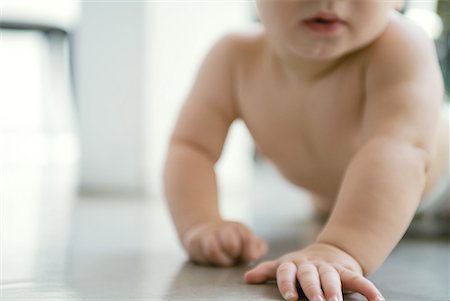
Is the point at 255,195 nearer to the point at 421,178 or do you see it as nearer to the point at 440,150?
the point at 440,150

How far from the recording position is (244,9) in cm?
182

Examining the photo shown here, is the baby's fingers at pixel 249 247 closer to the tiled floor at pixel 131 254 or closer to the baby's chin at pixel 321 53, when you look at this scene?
the tiled floor at pixel 131 254

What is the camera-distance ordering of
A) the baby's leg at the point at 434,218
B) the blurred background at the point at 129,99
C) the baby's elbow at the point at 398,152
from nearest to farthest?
the baby's elbow at the point at 398,152 < the baby's leg at the point at 434,218 < the blurred background at the point at 129,99

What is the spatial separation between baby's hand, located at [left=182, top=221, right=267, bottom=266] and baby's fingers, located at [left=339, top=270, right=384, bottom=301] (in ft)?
0.56

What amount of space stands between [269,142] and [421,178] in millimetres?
235

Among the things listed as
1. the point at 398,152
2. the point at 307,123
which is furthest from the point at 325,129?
Result: the point at 398,152

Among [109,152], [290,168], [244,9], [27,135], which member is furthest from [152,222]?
[27,135]

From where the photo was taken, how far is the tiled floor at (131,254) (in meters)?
0.67

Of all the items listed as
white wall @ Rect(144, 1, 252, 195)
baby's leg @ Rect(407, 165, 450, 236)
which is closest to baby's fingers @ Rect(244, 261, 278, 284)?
baby's leg @ Rect(407, 165, 450, 236)

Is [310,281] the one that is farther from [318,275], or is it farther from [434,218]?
[434,218]

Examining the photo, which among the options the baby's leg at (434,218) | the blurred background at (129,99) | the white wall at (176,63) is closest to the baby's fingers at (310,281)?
the baby's leg at (434,218)

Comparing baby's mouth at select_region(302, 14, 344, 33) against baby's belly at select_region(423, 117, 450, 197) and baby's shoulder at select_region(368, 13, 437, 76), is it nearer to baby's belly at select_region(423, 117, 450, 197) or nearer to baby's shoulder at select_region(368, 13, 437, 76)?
baby's shoulder at select_region(368, 13, 437, 76)

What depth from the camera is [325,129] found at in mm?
853

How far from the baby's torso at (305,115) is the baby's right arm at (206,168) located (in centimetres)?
3
